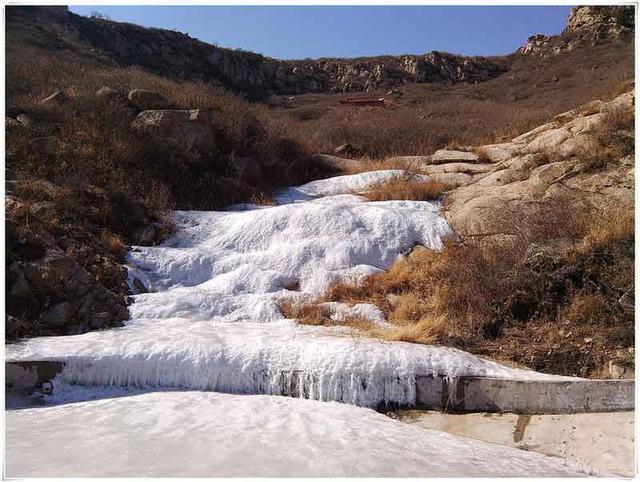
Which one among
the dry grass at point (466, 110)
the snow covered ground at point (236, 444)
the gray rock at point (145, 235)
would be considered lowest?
the snow covered ground at point (236, 444)

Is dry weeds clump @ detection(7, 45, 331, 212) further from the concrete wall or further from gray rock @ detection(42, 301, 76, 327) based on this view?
the concrete wall

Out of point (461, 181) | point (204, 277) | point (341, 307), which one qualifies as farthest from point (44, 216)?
point (461, 181)

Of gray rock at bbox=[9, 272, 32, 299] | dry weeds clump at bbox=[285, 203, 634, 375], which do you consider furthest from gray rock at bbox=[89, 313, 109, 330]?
dry weeds clump at bbox=[285, 203, 634, 375]

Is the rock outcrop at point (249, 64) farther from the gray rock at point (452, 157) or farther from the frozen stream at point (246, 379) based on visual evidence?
the frozen stream at point (246, 379)

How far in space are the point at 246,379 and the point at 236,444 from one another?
1336 millimetres

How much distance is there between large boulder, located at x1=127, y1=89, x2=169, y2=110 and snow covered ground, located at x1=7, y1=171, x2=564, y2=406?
3964 mm

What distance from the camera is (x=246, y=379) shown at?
5.43 metres

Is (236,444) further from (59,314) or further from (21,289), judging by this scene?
(21,289)

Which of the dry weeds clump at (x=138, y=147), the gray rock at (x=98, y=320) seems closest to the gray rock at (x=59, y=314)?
the gray rock at (x=98, y=320)

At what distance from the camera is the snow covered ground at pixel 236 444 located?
3.70 metres

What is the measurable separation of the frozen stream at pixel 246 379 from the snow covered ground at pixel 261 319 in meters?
0.02

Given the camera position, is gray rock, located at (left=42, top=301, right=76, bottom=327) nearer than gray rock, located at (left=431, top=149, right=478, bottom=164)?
Yes

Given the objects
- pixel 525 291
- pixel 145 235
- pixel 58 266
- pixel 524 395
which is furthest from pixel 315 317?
pixel 145 235

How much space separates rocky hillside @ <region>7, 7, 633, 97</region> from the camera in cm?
3350
